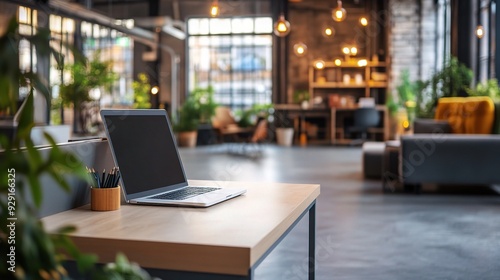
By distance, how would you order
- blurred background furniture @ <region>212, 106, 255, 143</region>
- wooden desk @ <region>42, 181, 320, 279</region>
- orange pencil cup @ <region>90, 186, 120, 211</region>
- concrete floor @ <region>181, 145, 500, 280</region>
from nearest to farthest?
wooden desk @ <region>42, 181, 320, 279</region> → orange pencil cup @ <region>90, 186, 120, 211</region> → concrete floor @ <region>181, 145, 500, 280</region> → blurred background furniture @ <region>212, 106, 255, 143</region>

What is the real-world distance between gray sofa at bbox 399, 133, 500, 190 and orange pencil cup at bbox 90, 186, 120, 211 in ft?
17.7

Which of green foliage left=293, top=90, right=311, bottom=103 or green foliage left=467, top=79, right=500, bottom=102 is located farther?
green foliage left=293, top=90, right=311, bottom=103

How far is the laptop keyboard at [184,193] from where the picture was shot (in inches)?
67.7

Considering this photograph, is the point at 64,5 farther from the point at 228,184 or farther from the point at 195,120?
the point at 228,184

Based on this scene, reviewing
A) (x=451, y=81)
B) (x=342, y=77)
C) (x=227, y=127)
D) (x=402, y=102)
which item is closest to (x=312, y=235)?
(x=451, y=81)

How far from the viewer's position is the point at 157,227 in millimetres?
1325

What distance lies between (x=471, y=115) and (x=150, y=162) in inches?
257

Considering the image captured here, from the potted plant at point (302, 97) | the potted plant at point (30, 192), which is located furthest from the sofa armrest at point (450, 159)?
the potted plant at point (302, 97)

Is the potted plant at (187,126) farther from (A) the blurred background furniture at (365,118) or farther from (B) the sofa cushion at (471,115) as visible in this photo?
(B) the sofa cushion at (471,115)

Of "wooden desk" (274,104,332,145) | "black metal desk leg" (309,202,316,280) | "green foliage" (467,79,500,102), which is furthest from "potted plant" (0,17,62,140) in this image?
"wooden desk" (274,104,332,145)

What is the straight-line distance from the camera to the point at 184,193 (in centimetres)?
181

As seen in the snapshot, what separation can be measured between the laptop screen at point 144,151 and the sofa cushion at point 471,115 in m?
6.23

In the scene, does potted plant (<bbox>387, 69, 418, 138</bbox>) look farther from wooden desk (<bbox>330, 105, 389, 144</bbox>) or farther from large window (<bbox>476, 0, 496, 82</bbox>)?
large window (<bbox>476, 0, 496, 82</bbox>)

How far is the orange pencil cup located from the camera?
1566 mm
